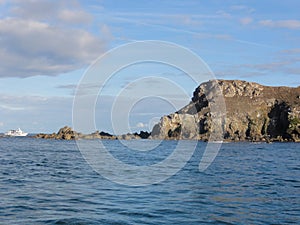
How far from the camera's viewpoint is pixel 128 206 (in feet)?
79.5

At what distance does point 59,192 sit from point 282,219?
634 inches

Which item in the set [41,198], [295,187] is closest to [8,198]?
[41,198]

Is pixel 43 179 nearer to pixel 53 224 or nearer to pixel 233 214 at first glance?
pixel 53 224

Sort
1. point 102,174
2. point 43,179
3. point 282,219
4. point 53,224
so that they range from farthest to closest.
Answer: point 102,174 < point 43,179 < point 282,219 < point 53,224

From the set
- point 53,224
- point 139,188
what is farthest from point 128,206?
point 139,188

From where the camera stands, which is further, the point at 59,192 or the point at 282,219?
the point at 59,192

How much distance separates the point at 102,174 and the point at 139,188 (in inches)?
421

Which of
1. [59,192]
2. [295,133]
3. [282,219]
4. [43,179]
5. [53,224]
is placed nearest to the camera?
[53,224]

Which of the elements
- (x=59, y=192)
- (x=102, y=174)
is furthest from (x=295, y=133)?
(x=59, y=192)

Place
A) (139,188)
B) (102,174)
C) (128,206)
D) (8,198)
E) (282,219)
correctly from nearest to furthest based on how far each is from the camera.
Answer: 1. (282,219)
2. (128,206)
3. (8,198)
4. (139,188)
5. (102,174)

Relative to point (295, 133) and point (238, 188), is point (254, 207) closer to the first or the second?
point (238, 188)

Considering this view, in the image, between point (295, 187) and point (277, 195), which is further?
point (295, 187)

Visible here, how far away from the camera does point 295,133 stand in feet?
648

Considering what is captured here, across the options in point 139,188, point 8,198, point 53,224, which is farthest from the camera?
point 139,188
